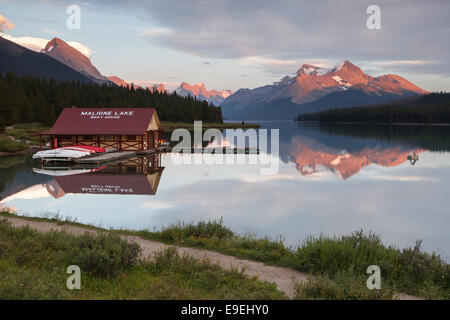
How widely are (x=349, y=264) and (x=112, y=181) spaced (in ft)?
67.6

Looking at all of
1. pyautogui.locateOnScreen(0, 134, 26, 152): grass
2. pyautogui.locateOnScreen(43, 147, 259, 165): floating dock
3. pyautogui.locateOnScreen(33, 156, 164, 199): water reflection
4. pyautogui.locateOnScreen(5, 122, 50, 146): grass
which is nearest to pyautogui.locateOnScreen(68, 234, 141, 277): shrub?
pyautogui.locateOnScreen(33, 156, 164, 199): water reflection

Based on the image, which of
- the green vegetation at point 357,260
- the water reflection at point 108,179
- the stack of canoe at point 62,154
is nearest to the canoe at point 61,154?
the stack of canoe at point 62,154

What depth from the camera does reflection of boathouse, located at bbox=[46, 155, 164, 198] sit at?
23.3 meters

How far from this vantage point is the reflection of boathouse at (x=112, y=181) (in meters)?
23.3

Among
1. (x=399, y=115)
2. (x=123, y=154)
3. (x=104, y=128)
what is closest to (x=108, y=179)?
(x=123, y=154)

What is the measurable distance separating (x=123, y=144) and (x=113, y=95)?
3350 inches

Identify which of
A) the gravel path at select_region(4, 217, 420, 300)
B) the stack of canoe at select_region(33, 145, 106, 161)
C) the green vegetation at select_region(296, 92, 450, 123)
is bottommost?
the gravel path at select_region(4, 217, 420, 300)

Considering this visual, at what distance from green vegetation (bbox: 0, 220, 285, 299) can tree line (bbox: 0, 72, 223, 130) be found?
6457 cm

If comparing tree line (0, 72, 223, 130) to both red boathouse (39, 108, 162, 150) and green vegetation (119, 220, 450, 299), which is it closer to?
red boathouse (39, 108, 162, 150)

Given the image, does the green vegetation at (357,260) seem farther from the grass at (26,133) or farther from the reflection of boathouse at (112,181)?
the grass at (26,133)

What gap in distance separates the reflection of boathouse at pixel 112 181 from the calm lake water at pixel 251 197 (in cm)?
7

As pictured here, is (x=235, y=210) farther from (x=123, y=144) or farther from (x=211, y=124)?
(x=211, y=124)
